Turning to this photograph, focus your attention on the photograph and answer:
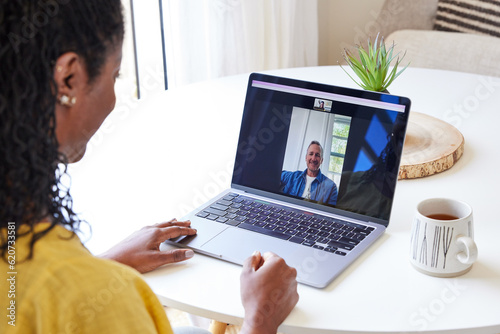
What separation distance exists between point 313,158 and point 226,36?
1.52 m

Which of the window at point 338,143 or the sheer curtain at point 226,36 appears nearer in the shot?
the window at point 338,143

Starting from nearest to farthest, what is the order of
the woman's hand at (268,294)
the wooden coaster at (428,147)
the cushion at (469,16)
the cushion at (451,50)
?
the woman's hand at (268,294)
the wooden coaster at (428,147)
the cushion at (451,50)
the cushion at (469,16)

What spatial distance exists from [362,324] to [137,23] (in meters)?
1.85

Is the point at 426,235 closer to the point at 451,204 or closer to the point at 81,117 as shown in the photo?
the point at 451,204

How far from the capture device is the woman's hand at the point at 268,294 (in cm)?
83

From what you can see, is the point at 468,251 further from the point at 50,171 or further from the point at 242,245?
the point at 50,171

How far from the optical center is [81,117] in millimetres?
720

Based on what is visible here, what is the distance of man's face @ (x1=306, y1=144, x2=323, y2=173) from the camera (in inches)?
42.6

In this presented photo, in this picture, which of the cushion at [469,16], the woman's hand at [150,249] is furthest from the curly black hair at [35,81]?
the cushion at [469,16]

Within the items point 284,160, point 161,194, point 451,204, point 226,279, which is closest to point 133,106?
point 161,194

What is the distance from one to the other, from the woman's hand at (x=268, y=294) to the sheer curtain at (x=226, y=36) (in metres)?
1.62

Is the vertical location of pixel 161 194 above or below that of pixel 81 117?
below

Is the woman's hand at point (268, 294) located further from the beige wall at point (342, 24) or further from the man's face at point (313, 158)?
the beige wall at point (342, 24)

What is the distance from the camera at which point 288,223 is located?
40.7 inches
